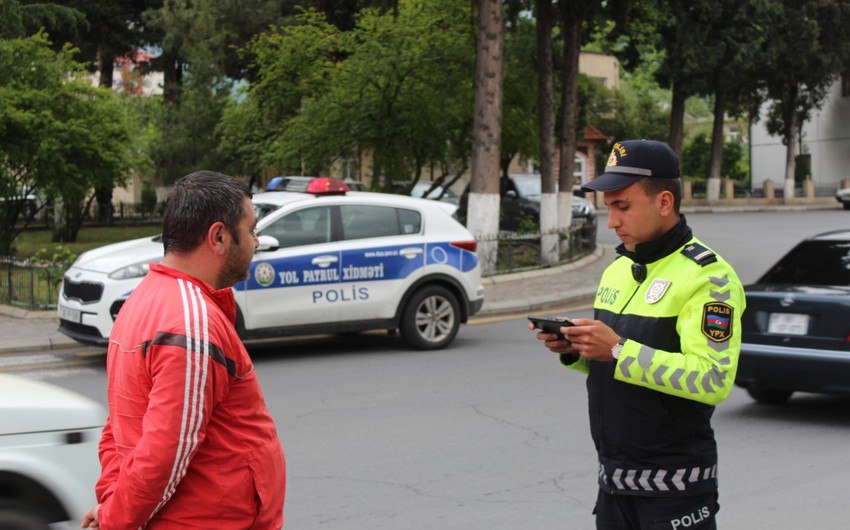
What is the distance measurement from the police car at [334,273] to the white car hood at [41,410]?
240 inches

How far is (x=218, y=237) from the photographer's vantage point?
270cm

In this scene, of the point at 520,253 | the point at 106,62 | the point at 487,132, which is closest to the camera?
the point at 487,132

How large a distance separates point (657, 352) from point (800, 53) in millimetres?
44736

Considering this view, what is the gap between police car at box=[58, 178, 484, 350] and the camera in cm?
1078

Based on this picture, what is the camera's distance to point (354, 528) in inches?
228

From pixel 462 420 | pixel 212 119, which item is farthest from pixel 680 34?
pixel 462 420

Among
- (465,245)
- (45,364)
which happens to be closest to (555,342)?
(465,245)

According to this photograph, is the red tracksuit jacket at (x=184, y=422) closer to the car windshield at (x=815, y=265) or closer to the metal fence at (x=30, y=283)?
the car windshield at (x=815, y=265)

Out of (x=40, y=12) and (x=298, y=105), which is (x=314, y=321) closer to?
(x=298, y=105)

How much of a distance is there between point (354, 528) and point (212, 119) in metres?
27.8

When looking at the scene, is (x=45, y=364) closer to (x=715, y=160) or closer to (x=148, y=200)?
(x=148, y=200)

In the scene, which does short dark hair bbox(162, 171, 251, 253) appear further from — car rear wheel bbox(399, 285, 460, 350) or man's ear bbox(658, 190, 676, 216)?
car rear wheel bbox(399, 285, 460, 350)

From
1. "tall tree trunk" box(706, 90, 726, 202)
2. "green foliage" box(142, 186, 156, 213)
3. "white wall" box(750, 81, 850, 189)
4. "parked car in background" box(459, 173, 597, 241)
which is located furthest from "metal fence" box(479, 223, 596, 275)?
"white wall" box(750, 81, 850, 189)

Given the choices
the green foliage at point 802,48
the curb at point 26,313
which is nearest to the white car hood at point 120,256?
the curb at point 26,313
